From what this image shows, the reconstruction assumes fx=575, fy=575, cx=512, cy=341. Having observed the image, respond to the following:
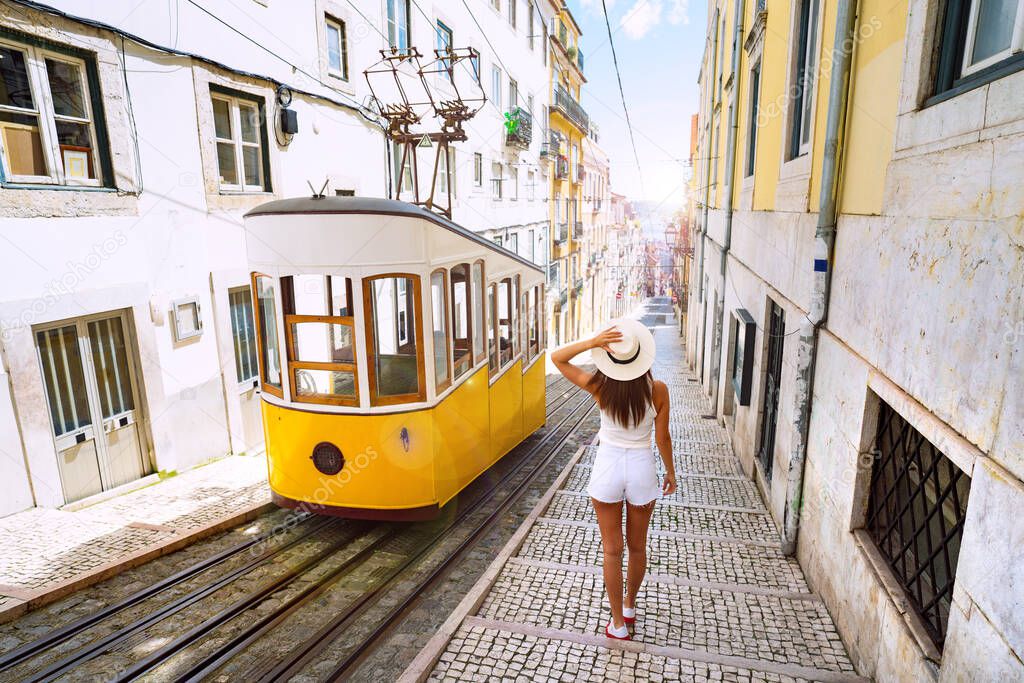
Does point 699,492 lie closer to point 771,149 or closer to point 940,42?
point 771,149

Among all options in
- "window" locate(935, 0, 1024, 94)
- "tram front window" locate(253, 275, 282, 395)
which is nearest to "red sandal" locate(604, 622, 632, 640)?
"window" locate(935, 0, 1024, 94)

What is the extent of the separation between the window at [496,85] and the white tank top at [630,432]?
17.4 m

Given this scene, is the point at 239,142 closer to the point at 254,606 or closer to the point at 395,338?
the point at 395,338

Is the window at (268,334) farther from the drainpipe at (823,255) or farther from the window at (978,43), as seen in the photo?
the window at (978,43)

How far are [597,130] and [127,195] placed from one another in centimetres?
4059

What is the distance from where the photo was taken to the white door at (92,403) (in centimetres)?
614

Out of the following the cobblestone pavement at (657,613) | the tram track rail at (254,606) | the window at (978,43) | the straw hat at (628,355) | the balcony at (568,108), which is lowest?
the tram track rail at (254,606)

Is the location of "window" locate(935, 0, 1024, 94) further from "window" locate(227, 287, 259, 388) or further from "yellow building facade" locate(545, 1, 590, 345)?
"yellow building facade" locate(545, 1, 590, 345)

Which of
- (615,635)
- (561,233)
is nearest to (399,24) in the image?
(615,635)

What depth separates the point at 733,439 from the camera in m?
8.73

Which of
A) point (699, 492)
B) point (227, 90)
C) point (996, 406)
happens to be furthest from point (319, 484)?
point (227, 90)

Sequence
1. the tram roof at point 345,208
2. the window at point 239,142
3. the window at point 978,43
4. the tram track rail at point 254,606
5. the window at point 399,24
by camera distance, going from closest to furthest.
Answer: the window at point 978,43
the tram track rail at point 254,606
the tram roof at point 345,208
the window at point 239,142
the window at point 399,24

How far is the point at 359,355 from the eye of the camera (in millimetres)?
4891

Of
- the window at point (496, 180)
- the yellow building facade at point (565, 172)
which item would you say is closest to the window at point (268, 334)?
the window at point (496, 180)
